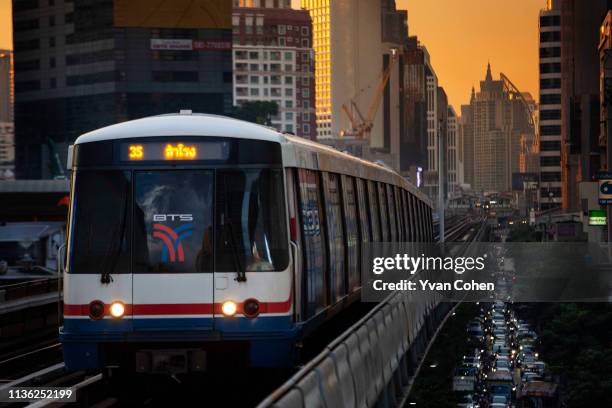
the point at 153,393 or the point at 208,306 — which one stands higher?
the point at 208,306

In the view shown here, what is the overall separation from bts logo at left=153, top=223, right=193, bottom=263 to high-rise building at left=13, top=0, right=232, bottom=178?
14429 centimetres

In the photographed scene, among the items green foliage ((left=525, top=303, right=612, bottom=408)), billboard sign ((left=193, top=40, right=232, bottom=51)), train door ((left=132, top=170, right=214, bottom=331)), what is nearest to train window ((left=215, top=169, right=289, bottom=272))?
train door ((left=132, top=170, right=214, bottom=331))

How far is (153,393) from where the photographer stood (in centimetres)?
1522

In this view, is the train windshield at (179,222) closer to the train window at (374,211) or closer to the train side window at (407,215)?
the train window at (374,211)

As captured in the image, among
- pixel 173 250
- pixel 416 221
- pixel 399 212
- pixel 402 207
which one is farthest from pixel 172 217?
pixel 416 221

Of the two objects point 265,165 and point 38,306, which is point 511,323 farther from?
point 265,165

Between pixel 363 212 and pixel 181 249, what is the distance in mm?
7610

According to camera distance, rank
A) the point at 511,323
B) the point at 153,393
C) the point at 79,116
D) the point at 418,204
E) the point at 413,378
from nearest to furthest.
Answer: the point at 153,393, the point at 413,378, the point at 418,204, the point at 511,323, the point at 79,116

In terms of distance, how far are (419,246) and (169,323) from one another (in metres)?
20.4

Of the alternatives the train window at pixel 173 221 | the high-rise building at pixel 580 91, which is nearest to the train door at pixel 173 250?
the train window at pixel 173 221

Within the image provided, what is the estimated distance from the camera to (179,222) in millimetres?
13852

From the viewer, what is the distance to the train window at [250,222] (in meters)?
13.8

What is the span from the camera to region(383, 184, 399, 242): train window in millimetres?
25625

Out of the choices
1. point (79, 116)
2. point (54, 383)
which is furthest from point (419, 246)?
point (79, 116)
